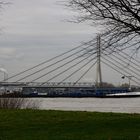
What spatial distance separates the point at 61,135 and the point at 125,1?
17.3 feet

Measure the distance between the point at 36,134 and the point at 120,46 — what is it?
185 inches

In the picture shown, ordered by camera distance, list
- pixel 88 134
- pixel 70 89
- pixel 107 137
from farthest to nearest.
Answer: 1. pixel 70 89
2. pixel 88 134
3. pixel 107 137

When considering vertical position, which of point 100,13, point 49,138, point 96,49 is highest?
point 100,13

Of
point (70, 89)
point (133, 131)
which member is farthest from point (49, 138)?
point (70, 89)

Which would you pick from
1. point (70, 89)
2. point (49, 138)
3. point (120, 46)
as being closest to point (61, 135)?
point (49, 138)

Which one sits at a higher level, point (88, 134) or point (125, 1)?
point (125, 1)

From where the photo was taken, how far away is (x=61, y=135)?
36.9ft

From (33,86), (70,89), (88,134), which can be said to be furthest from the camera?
(70,89)

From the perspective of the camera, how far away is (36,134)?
1156cm

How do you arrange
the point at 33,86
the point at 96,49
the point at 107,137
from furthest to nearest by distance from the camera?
1. the point at 33,86
2. the point at 96,49
3. the point at 107,137

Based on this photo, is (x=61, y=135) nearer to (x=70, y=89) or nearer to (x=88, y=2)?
(x=88, y=2)

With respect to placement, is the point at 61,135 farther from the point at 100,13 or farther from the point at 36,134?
the point at 100,13

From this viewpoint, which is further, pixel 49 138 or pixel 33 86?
pixel 33 86

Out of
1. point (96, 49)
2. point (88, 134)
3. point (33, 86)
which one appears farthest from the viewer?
point (33, 86)
